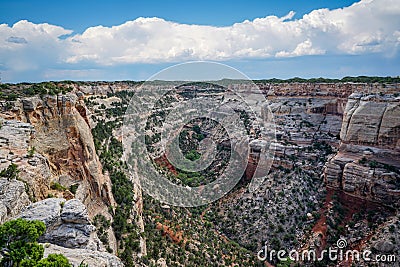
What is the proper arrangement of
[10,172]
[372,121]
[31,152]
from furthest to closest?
1. [372,121]
2. [31,152]
3. [10,172]

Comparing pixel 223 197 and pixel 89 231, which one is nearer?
pixel 89 231

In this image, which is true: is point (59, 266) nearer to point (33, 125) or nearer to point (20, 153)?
point (20, 153)

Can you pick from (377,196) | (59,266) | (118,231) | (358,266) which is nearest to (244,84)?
(377,196)

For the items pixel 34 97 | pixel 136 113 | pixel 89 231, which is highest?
pixel 34 97

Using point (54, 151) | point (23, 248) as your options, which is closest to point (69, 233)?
point (23, 248)

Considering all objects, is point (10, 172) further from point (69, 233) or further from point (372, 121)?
point (372, 121)
